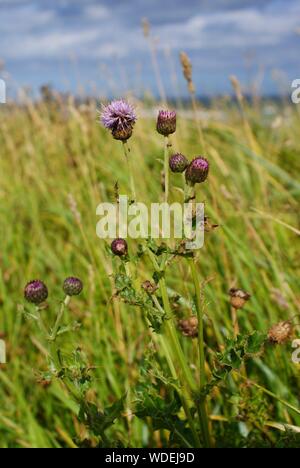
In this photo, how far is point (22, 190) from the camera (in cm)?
361

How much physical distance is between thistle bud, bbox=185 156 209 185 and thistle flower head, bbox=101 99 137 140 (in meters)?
0.14

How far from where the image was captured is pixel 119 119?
1167 millimetres

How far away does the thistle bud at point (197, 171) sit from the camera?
1.11m

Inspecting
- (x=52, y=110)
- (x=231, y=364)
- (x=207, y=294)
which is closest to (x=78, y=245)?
(x=207, y=294)

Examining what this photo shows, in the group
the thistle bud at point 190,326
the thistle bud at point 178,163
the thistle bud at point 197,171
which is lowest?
the thistle bud at point 190,326

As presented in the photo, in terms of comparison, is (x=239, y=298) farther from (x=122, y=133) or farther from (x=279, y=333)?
(x=122, y=133)

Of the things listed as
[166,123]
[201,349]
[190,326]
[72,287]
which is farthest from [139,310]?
[166,123]

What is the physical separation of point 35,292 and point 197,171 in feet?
1.39

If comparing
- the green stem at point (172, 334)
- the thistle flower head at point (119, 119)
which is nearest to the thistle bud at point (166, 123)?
the thistle flower head at point (119, 119)

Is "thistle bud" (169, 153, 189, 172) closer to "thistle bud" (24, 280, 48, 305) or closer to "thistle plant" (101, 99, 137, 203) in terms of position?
"thistle plant" (101, 99, 137, 203)

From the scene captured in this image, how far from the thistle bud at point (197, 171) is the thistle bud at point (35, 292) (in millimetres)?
390

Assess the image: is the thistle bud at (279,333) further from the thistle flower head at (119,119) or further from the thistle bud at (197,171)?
the thistle flower head at (119,119)

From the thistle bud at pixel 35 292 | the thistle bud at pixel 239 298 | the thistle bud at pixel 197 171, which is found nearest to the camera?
the thistle bud at pixel 197 171

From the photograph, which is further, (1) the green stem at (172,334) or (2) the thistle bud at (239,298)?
(2) the thistle bud at (239,298)
